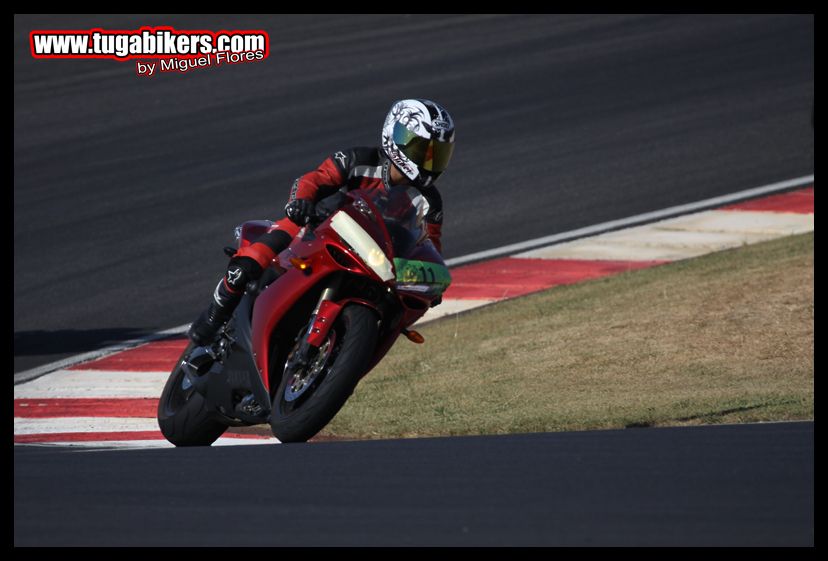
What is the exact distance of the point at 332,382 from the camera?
252 inches

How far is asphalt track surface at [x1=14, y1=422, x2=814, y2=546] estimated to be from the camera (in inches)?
164

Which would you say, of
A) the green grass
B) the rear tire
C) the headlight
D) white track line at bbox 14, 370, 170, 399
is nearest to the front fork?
the headlight

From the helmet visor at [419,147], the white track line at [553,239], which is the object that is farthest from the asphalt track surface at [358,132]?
the helmet visor at [419,147]

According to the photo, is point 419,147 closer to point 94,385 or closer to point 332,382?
point 332,382

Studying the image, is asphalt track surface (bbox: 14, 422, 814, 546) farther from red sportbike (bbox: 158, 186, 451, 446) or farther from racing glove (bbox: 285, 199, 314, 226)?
racing glove (bbox: 285, 199, 314, 226)

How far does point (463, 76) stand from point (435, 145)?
12878mm

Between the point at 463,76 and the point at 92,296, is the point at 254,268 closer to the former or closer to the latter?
the point at 92,296

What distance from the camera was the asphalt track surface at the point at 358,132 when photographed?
1368cm

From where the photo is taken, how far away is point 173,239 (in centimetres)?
1424

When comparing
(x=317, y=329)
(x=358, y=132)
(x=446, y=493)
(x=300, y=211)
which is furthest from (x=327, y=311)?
(x=358, y=132)

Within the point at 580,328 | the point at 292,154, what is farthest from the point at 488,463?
the point at 292,154

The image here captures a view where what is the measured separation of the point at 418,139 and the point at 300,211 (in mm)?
636

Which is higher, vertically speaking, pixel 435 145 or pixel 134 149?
pixel 435 145
